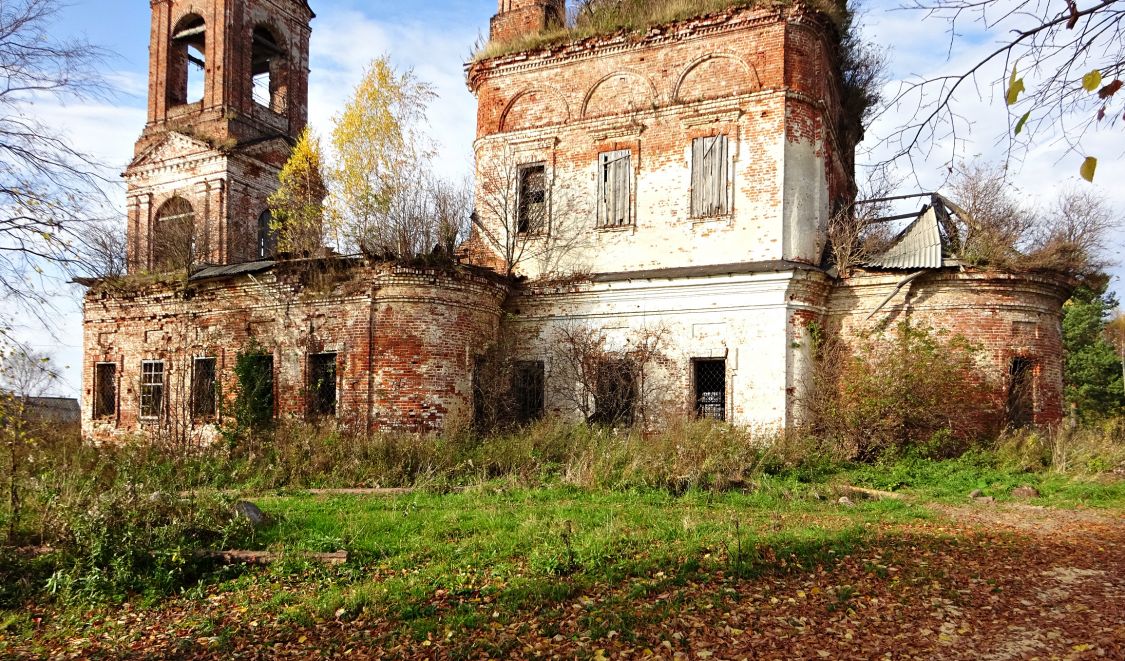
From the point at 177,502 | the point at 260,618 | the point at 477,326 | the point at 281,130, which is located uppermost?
the point at 281,130

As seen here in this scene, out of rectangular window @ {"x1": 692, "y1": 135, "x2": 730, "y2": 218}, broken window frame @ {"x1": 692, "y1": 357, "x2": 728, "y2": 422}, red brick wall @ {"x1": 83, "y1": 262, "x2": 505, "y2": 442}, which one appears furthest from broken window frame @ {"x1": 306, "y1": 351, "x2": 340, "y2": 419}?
rectangular window @ {"x1": 692, "y1": 135, "x2": 730, "y2": 218}

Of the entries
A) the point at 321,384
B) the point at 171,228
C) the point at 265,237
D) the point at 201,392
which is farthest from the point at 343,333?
the point at 171,228

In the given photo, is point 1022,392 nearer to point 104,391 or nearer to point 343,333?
point 343,333

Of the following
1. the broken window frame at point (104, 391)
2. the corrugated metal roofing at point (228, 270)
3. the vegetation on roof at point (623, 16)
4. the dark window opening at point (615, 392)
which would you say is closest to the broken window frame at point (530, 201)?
the vegetation on roof at point (623, 16)

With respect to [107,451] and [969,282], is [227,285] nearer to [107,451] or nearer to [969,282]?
[107,451]

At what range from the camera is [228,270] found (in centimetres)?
1736

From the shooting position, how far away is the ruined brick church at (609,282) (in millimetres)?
14609

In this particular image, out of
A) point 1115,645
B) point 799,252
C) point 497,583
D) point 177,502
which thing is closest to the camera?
point 1115,645

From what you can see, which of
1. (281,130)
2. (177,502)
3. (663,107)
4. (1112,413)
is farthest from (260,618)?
(1112,413)

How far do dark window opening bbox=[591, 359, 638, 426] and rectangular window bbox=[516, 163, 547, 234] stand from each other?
149 inches

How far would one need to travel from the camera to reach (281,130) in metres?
28.1

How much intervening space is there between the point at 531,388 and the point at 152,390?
9.07m

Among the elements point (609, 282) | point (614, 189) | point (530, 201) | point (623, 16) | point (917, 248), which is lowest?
point (609, 282)

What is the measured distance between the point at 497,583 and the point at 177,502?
376 cm
